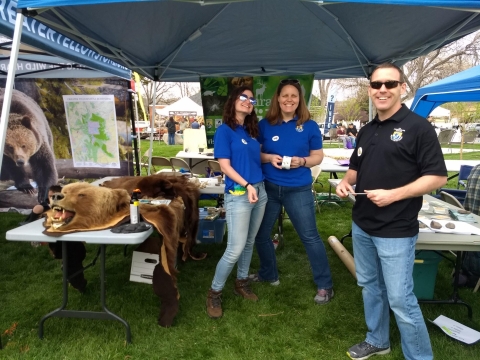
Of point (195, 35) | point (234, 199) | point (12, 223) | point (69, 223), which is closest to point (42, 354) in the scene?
point (69, 223)

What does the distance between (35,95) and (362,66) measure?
4.61 meters

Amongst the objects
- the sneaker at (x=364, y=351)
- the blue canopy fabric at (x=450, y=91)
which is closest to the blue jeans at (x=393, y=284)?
the sneaker at (x=364, y=351)

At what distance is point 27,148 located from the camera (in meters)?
5.29

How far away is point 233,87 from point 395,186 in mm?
3622

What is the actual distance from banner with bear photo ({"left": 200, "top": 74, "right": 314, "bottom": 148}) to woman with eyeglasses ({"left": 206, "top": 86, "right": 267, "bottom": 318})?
2.46 meters

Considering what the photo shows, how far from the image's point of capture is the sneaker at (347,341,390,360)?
86.8 inches

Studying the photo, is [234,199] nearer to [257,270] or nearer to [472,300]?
[257,270]

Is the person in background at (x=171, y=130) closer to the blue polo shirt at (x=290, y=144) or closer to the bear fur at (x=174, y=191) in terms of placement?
the bear fur at (x=174, y=191)

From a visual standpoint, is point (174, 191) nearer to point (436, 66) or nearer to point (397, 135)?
point (397, 135)

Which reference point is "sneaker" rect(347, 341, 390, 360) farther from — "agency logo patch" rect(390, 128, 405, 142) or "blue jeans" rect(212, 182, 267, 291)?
"agency logo patch" rect(390, 128, 405, 142)

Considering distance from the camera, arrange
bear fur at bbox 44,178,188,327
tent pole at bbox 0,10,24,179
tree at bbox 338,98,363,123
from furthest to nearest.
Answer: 1. tree at bbox 338,98,363,123
2. bear fur at bbox 44,178,188,327
3. tent pole at bbox 0,10,24,179

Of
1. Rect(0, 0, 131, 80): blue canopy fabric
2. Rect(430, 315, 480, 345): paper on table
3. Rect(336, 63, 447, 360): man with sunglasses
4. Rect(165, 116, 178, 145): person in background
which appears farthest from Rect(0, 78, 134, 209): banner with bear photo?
Rect(165, 116, 178, 145): person in background

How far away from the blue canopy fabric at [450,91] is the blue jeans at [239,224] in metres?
3.10

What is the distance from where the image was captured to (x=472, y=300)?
2957 mm
